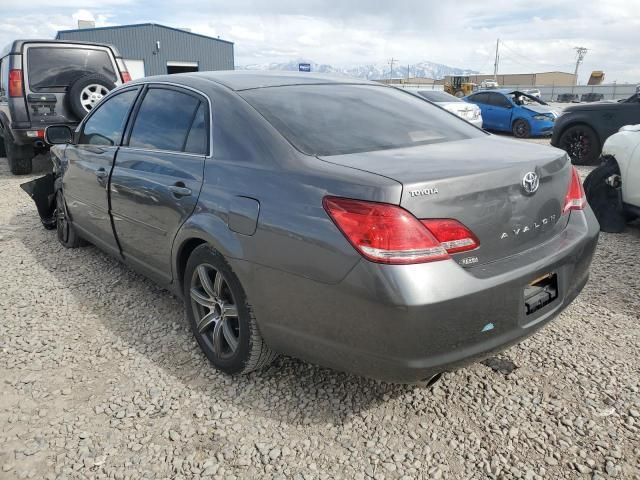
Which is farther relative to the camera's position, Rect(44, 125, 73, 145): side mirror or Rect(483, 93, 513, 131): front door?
Rect(483, 93, 513, 131): front door

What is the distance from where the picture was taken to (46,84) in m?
7.63

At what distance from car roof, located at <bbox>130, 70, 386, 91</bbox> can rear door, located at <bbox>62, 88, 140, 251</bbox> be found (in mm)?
423

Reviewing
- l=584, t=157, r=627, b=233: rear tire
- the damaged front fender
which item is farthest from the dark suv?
l=584, t=157, r=627, b=233: rear tire

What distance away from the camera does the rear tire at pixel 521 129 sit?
519 inches

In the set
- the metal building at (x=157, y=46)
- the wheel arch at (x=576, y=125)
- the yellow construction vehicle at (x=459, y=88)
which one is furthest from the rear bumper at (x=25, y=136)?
the yellow construction vehicle at (x=459, y=88)

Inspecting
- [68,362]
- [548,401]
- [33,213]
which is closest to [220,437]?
[68,362]

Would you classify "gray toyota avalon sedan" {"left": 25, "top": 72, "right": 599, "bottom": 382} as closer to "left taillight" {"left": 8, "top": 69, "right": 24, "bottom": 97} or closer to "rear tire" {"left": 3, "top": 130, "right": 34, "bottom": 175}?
"left taillight" {"left": 8, "top": 69, "right": 24, "bottom": 97}

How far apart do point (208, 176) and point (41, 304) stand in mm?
2005

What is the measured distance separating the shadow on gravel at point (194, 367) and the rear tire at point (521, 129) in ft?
39.2

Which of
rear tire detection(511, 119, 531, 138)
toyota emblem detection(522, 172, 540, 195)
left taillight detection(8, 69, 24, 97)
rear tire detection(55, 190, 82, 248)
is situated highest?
left taillight detection(8, 69, 24, 97)

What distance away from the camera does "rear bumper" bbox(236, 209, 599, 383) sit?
1800 mm

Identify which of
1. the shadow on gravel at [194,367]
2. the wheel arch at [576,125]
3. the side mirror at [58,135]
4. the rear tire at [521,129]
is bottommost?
the shadow on gravel at [194,367]

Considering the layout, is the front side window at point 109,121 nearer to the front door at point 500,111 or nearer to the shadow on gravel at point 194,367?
the shadow on gravel at point 194,367

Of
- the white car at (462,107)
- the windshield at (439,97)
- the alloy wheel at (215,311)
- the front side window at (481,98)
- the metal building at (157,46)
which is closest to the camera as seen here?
the alloy wheel at (215,311)
